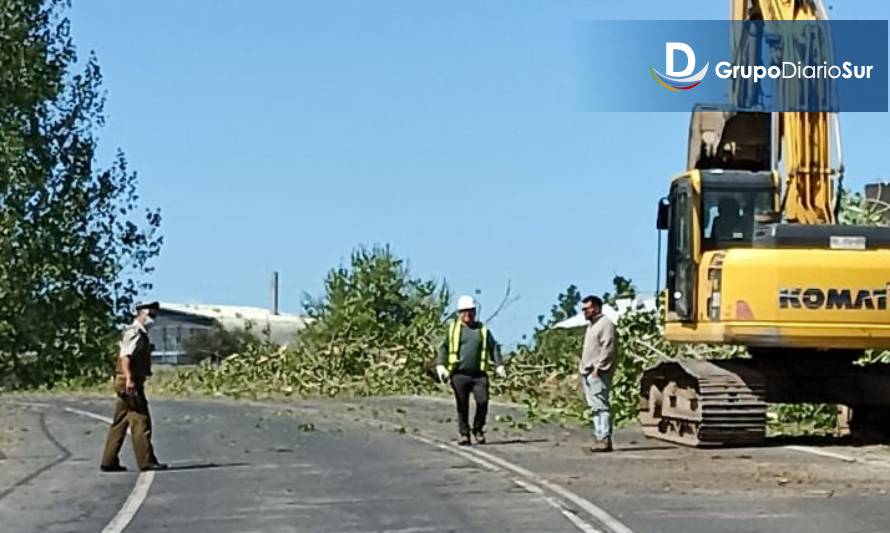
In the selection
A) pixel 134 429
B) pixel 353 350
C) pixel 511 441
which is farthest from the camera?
pixel 353 350

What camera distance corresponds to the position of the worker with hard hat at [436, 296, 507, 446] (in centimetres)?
2269

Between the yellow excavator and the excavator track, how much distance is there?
19 mm

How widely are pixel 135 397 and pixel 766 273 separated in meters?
7.46

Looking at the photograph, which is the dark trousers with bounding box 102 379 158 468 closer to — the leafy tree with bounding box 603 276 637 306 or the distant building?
the leafy tree with bounding box 603 276 637 306

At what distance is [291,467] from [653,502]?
5523 millimetres

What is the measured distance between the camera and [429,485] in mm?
17406

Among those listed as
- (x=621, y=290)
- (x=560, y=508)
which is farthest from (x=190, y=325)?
(x=560, y=508)

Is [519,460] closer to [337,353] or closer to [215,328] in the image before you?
[337,353]

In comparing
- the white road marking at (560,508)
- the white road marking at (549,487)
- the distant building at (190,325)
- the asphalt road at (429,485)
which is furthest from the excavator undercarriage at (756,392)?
the distant building at (190,325)

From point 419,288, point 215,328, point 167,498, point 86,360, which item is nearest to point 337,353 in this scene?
point 419,288

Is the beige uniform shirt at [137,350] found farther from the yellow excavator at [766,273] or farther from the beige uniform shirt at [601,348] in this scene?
the yellow excavator at [766,273]

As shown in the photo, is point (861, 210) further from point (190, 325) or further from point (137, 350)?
point (190, 325)

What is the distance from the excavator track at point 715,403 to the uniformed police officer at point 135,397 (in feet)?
21.6

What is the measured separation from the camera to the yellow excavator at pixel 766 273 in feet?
69.1
